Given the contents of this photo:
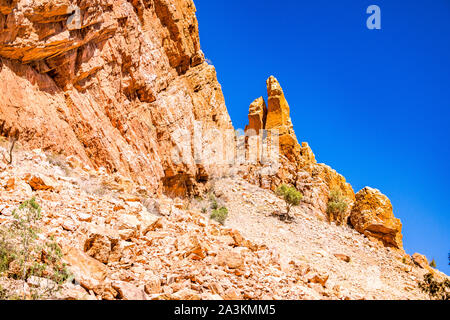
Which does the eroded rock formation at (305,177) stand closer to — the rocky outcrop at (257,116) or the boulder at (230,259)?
the rocky outcrop at (257,116)

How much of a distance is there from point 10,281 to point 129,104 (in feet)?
42.2

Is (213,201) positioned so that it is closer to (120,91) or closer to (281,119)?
(120,91)

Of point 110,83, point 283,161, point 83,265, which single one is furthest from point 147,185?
point 283,161

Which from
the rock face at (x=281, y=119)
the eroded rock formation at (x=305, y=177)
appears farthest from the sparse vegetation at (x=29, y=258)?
the rock face at (x=281, y=119)

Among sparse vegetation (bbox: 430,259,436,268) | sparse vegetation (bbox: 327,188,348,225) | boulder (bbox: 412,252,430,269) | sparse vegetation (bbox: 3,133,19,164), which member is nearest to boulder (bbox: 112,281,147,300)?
sparse vegetation (bbox: 3,133,19,164)

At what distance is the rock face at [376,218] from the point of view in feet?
84.7

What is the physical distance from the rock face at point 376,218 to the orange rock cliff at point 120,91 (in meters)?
0.08

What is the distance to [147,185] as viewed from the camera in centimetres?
1633

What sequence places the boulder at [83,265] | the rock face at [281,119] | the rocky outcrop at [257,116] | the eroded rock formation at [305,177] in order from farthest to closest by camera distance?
1. the rocky outcrop at [257,116]
2. the rock face at [281,119]
3. the eroded rock formation at [305,177]
4. the boulder at [83,265]

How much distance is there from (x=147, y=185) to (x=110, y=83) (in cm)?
538

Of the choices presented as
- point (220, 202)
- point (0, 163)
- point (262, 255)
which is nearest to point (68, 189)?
point (0, 163)

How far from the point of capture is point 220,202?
22203 millimetres

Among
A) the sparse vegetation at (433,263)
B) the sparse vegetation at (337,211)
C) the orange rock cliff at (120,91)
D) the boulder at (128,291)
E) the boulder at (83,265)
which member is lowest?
the boulder at (128,291)
